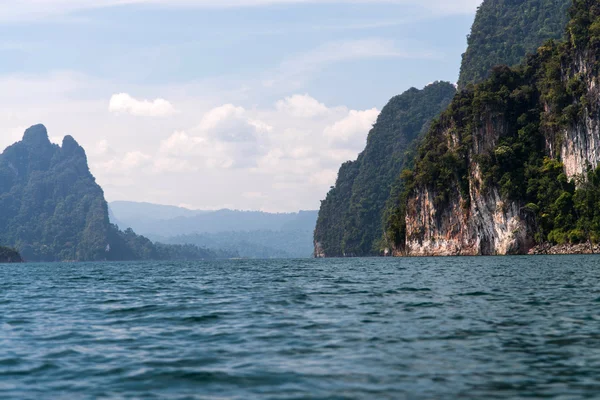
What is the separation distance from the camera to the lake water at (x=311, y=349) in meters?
11.5

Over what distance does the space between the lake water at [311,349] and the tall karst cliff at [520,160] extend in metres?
86.1

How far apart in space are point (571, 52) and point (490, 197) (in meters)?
28.7

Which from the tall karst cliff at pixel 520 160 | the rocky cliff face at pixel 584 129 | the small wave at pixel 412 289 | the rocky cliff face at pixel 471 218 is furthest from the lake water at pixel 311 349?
the rocky cliff face at pixel 471 218

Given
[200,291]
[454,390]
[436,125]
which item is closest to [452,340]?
[454,390]

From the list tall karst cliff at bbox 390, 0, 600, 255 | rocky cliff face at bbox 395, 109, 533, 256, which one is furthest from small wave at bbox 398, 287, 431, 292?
rocky cliff face at bbox 395, 109, 533, 256

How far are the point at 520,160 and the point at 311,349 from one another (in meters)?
114

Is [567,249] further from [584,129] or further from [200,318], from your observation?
[200,318]

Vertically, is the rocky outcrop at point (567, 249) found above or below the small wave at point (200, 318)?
above

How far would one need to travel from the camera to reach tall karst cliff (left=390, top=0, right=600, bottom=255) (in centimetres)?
10594

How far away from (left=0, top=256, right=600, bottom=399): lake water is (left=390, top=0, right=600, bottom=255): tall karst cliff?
282 feet

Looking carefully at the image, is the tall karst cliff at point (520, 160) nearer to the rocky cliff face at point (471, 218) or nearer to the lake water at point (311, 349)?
the rocky cliff face at point (471, 218)

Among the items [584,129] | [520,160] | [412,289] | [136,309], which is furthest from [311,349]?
[520,160]

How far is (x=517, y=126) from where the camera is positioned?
125062 mm

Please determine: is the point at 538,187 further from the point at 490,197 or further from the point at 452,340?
the point at 452,340
